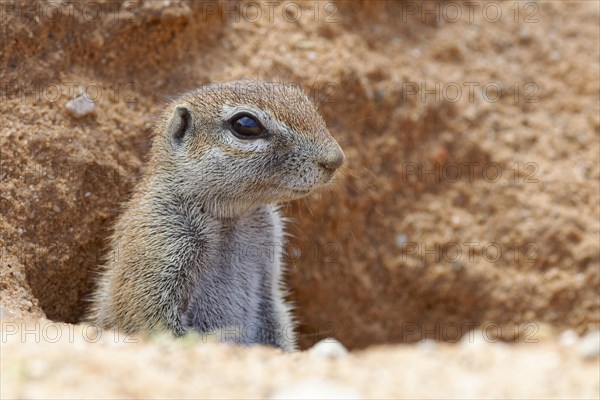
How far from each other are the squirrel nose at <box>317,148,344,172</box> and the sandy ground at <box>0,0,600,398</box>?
165 centimetres

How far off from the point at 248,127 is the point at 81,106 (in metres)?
1.74

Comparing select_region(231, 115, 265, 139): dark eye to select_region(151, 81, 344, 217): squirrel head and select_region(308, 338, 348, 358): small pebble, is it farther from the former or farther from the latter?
select_region(308, 338, 348, 358): small pebble

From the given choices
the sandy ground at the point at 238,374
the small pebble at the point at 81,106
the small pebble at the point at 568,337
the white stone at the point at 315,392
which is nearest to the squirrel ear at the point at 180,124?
the small pebble at the point at 81,106

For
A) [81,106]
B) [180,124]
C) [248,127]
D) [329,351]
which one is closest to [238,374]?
[329,351]

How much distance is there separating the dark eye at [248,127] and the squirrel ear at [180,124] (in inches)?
15.7

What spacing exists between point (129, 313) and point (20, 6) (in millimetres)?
2541

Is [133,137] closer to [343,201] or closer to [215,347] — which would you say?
[343,201]

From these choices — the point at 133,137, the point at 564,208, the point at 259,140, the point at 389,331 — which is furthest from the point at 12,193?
the point at 564,208

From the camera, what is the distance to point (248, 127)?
468cm

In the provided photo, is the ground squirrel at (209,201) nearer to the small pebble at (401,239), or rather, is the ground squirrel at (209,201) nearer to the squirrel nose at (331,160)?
the squirrel nose at (331,160)

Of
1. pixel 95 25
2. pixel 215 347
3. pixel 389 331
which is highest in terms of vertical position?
pixel 95 25

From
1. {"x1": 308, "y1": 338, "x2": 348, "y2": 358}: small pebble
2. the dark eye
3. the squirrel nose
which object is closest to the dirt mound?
the dark eye

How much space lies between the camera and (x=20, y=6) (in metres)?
5.60

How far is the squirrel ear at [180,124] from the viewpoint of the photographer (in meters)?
4.92
